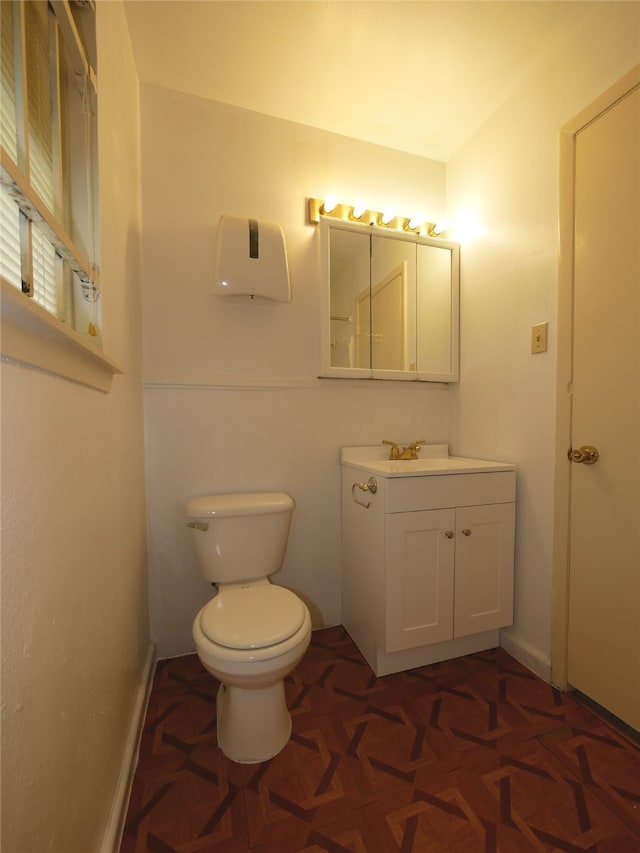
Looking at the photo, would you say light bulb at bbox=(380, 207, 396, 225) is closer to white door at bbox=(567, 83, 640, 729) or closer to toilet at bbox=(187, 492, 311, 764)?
white door at bbox=(567, 83, 640, 729)

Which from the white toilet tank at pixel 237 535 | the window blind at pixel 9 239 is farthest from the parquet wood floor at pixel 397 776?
the window blind at pixel 9 239

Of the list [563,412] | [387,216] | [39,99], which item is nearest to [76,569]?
[39,99]

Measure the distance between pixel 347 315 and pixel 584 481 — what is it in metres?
1.19

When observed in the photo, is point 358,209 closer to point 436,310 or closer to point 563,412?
point 436,310

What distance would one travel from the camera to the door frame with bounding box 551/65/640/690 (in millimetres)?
1289

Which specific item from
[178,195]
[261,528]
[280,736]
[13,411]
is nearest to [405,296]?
[178,195]

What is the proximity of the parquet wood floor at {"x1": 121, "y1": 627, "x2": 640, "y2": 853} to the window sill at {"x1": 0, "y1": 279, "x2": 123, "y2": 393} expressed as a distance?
114 centimetres

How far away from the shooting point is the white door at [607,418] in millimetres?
1116

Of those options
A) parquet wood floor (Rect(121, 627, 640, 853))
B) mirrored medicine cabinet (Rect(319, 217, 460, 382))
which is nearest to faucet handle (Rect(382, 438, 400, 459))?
mirrored medicine cabinet (Rect(319, 217, 460, 382))

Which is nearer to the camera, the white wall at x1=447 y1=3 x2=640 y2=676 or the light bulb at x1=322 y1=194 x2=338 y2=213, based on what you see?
the white wall at x1=447 y1=3 x2=640 y2=676

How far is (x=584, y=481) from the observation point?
1266 mm

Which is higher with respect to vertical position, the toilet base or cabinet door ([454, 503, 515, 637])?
cabinet door ([454, 503, 515, 637])

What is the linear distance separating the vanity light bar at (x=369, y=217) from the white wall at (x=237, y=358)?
0.21 ft

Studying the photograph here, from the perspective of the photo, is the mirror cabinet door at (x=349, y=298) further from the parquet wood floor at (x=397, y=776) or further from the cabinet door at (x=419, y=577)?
the parquet wood floor at (x=397, y=776)
